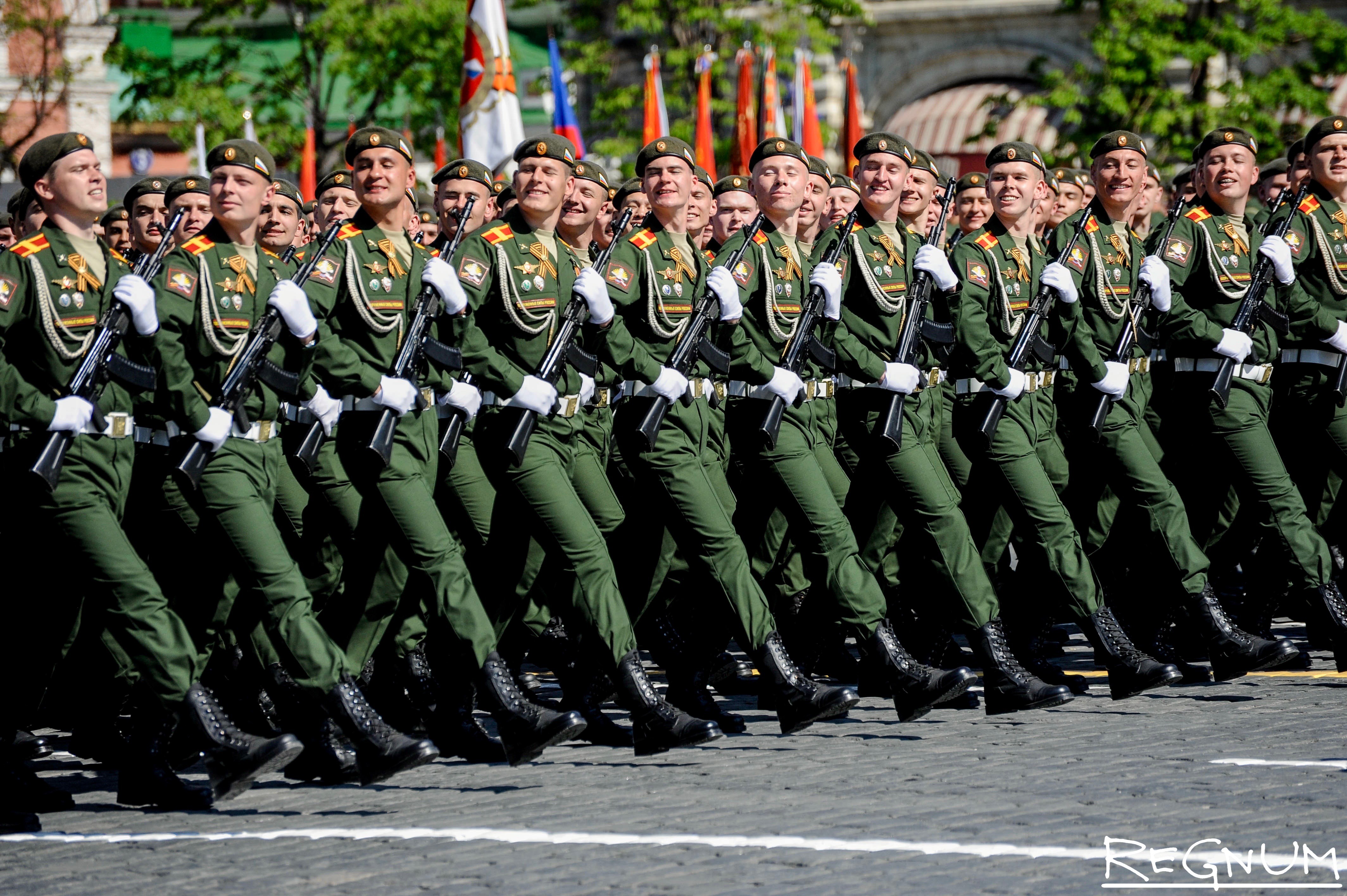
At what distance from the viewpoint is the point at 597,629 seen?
6.59 metres

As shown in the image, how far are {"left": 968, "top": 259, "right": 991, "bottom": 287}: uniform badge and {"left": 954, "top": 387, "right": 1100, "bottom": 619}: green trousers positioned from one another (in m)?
0.41

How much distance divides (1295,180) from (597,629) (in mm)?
4626

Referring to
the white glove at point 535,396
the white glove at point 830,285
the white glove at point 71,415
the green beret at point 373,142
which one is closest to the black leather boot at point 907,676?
the white glove at point 830,285

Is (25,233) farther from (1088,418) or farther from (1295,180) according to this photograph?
(1295,180)

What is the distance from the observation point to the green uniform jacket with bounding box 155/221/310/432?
6.09 meters

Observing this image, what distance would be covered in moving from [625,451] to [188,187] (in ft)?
6.43

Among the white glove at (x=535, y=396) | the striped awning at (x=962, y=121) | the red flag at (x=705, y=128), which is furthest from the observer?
the striped awning at (x=962, y=121)

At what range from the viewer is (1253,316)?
8.16 metres

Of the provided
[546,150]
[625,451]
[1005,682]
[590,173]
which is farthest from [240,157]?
[1005,682]

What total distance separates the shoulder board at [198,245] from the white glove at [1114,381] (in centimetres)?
336

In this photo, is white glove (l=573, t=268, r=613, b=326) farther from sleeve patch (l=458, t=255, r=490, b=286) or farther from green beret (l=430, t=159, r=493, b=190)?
green beret (l=430, t=159, r=493, b=190)

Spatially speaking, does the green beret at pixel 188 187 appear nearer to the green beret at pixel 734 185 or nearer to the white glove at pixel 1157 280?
the green beret at pixel 734 185

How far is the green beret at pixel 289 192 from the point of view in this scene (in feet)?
27.7

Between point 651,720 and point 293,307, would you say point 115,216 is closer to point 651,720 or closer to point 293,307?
point 293,307
